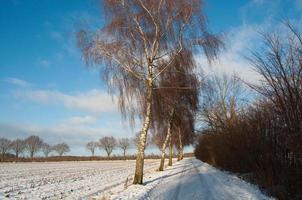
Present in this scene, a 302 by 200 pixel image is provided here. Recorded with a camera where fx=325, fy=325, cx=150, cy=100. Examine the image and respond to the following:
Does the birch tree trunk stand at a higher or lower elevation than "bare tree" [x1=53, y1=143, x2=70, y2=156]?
higher

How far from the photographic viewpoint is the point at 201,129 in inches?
1368

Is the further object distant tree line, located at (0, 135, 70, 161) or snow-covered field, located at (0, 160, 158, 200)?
distant tree line, located at (0, 135, 70, 161)

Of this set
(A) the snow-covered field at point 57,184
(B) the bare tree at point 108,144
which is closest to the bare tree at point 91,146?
(B) the bare tree at point 108,144

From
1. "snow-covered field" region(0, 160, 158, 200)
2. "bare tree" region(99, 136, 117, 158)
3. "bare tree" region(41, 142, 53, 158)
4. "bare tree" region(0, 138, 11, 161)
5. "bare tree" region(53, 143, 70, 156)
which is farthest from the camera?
"bare tree" region(53, 143, 70, 156)

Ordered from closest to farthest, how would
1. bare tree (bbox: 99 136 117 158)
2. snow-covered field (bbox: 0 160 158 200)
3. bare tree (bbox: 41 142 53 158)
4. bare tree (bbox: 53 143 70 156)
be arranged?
snow-covered field (bbox: 0 160 158 200), bare tree (bbox: 41 142 53 158), bare tree (bbox: 99 136 117 158), bare tree (bbox: 53 143 70 156)

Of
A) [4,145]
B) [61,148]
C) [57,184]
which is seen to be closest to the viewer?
[57,184]

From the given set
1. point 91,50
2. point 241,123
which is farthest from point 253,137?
point 91,50

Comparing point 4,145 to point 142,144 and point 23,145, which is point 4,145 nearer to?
point 23,145

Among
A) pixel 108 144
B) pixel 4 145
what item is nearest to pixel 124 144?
pixel 108 144

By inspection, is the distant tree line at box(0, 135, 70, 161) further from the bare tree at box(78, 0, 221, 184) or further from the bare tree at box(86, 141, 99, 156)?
the bare tree at box(78, 0, 221, 184)

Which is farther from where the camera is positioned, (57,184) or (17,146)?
(17,146)

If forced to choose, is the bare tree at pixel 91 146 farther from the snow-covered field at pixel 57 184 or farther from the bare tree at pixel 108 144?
the snow-covered field at pixel 57 184

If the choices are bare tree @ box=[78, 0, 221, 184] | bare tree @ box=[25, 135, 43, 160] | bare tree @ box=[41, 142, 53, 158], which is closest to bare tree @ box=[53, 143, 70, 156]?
bare tree @ box=[41, 142, 53, 158]

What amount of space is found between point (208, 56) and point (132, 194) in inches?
307
